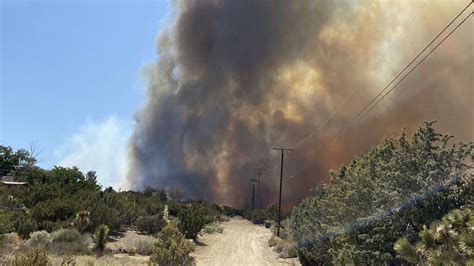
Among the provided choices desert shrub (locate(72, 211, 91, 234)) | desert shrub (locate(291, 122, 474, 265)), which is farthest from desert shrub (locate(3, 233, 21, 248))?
desert shrub (locate(291, 122, 474, 265))

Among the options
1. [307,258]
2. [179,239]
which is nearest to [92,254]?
[179,239]

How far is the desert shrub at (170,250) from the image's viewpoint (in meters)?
25.2

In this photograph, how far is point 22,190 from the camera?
5434 centimetres

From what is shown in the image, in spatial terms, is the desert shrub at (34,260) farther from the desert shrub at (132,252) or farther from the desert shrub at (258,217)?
the desert shrub at (258,217)

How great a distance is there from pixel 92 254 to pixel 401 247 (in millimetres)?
23206

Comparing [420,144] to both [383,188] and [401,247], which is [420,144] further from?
[401,247]

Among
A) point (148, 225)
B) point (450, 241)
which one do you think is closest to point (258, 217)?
point (148, 225)

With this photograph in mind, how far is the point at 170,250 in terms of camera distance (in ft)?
83.2

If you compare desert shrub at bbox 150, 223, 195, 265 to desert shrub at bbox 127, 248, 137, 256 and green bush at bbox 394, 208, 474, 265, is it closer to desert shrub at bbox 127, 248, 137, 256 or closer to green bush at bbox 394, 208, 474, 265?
desert shrub at bbox 127, 248, 137, 256

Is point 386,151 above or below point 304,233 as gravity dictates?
above

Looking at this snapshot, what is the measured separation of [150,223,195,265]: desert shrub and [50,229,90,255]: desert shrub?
23.5 feet

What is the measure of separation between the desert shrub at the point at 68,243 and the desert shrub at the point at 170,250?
7.15 m

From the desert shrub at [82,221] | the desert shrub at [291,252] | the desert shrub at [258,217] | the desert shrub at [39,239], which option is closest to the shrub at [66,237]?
the desert shrub at [39,239]

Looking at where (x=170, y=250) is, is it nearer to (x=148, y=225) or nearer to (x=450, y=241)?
(x=450, y=241)
